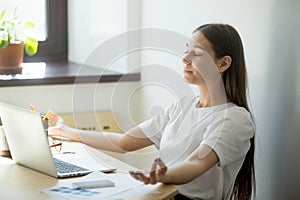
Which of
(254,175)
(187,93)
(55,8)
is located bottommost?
(254,175)

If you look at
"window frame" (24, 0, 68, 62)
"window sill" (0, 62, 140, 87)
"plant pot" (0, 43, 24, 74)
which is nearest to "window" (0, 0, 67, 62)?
"window frame" (24, 0, 68, 62)

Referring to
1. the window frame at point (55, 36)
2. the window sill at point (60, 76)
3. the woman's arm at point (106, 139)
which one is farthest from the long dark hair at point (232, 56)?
the window frame at point (55, 36)

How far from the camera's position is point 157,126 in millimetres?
2467

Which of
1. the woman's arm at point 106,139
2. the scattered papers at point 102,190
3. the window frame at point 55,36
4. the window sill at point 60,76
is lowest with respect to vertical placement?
the woman's arm at point 106,139

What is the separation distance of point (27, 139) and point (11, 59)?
4.05 ft

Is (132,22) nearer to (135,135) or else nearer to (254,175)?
(135,135)

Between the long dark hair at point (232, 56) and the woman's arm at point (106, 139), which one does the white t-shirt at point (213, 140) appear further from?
the woman's arm at point (106, 139)

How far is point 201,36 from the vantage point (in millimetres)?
2258

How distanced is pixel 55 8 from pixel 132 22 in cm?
54

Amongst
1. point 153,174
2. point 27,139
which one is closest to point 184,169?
point 153,174

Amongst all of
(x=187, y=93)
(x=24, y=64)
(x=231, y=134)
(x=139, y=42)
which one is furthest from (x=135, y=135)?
(x=24, y=64)

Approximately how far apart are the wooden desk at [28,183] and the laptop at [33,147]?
29mm

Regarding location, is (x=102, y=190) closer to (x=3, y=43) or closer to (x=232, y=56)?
(x=232, y=56)

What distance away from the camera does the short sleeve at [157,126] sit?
2.46 metres
